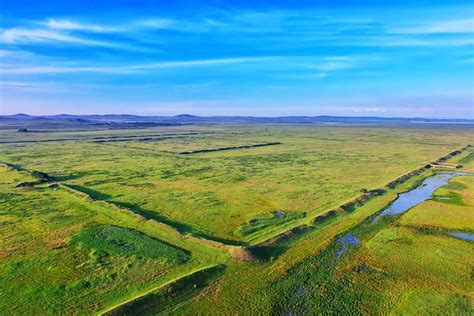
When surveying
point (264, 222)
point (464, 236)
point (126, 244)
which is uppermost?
point (126, 244)

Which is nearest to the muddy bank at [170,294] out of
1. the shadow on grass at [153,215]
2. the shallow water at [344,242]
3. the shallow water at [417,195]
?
the shadow on grass at [153,215]

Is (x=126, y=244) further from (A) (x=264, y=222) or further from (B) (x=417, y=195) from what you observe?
(B) (x=417, y=195)

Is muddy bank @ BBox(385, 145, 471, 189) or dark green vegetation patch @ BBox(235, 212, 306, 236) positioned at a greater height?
muddy bank @ BBox(385, 145, 471, 189)

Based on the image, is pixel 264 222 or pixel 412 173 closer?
pixel 264 222

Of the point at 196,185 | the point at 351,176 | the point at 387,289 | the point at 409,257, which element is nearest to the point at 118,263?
the point at 387,289

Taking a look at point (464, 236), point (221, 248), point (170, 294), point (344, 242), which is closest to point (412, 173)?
point (464, 236)

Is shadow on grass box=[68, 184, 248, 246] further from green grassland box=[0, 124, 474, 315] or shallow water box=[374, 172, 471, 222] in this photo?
shallow water box=[374, 172, 471, 222]

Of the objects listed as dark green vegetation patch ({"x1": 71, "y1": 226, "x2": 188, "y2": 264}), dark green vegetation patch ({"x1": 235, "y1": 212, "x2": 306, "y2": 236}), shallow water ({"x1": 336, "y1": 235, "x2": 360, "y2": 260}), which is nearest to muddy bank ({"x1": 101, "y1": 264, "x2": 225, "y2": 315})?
dark green vegetation patch ({"x1": 71, "y1": 226, "x2": 188, "y2": 264})

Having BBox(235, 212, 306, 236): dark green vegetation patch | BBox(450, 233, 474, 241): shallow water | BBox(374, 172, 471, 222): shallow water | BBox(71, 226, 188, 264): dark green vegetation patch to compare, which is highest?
BBox(71, 226, 188, 264): dark green vegetation patch
